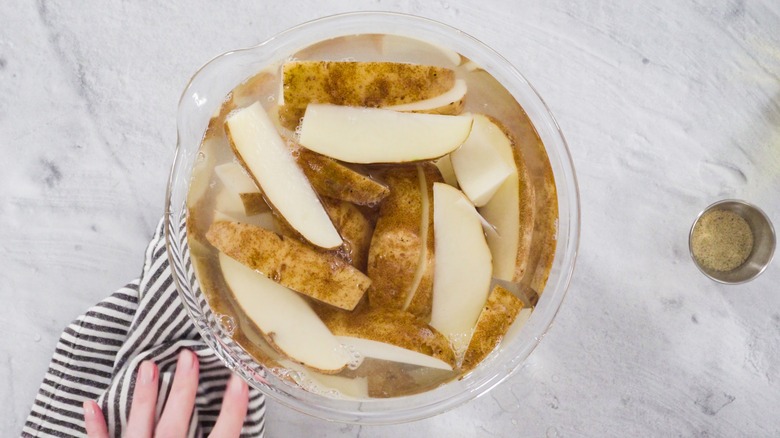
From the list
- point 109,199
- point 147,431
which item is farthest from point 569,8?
point 147,431

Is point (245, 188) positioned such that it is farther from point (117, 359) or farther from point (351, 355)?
point (117, 359)

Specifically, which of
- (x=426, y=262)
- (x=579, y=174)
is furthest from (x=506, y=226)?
(x=579, y=174)

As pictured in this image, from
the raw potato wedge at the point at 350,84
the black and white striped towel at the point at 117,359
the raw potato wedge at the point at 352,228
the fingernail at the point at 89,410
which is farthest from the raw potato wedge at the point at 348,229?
the fingernail at the point at 89,410

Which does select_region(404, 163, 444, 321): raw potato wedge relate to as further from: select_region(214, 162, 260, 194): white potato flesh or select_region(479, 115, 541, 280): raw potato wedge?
select_region(214, 162, 260, 194): white potato flesh

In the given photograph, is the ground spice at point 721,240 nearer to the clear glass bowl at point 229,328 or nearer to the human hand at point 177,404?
the clear glass bowl at point 229,328

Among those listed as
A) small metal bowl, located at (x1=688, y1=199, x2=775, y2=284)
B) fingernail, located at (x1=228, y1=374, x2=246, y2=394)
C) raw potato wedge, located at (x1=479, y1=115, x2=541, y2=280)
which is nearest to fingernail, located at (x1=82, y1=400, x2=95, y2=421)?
fingernail, located at (x1=228, y1=374, x2=246, y2=394)

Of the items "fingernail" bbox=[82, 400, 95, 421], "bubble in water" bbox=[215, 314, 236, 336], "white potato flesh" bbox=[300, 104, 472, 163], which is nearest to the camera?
"white potato flesh" bbox=[300, 104, 472, 163]

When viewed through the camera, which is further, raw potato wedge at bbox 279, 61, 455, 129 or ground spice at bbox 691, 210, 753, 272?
ground spice at bbox 691, 210, 753, 272
